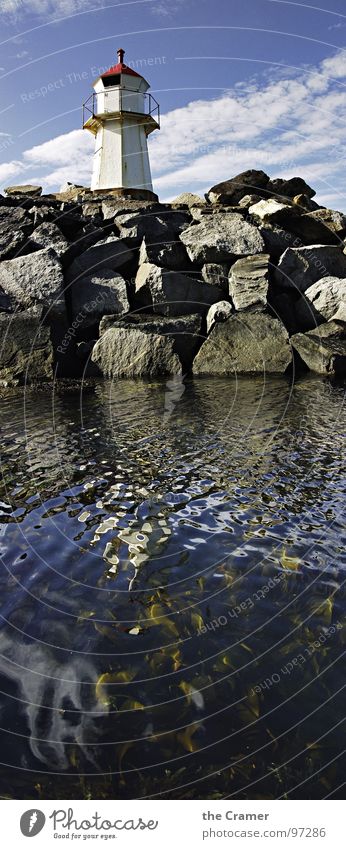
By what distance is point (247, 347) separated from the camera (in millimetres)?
25781

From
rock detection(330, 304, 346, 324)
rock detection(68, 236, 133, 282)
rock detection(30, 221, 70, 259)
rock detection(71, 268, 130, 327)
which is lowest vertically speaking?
rock detection(330, 304, 346, 324)

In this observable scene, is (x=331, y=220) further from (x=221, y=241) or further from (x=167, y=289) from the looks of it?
(x=167, y=289)

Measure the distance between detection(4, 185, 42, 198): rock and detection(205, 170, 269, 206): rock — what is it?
42.2 feet

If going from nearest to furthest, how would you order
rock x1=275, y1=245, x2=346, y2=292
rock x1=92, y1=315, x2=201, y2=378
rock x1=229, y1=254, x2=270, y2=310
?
Result: rock x1=92, y1=315, x2=201, y2=378
rock x1=229, y1=254, x2=270, y2=310
rock x1=275, y1=245, x2=346, y2=292

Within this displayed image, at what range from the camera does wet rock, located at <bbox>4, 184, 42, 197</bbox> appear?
137ft

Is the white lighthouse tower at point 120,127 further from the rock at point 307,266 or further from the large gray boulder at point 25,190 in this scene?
the rock at point 307,266

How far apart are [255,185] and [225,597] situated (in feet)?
124

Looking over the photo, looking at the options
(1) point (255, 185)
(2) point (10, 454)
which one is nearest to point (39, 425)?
(2) point (10, 454)

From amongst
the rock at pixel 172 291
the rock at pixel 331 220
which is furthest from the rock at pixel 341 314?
the rock at pixel 331 220

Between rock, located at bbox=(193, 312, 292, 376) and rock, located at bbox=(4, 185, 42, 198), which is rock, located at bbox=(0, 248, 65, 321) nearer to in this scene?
rock, located at bbox=(193, 312, 292, 376)

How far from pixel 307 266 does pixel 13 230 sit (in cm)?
1574

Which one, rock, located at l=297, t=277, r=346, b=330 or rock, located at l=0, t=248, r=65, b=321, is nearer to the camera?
rock, located at l=0, t=248, r=65, b=321

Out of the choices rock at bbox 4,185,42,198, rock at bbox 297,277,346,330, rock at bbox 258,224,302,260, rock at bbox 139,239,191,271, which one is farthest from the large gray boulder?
rock at bbox 297,277,346,330

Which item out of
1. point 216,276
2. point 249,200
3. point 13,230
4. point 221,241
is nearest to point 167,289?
point 216,276
